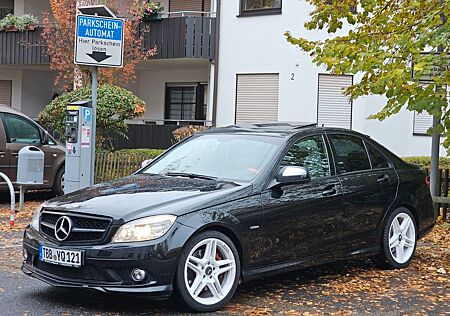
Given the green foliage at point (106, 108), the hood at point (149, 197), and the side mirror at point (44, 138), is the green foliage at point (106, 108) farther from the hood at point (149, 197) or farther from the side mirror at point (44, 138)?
the hood at point (149, 197)

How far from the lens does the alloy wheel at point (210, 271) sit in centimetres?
603

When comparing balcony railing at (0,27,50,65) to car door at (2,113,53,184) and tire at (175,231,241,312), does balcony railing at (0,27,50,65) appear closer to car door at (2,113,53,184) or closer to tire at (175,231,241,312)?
car door at (2,113,53,184)

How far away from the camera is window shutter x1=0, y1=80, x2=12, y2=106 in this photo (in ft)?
88.4

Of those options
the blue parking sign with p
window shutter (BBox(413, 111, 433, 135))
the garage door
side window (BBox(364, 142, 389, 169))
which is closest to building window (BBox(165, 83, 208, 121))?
the garage door

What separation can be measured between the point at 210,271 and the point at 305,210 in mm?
1355

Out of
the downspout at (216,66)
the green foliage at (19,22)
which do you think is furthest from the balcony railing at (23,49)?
the downspout at (216,66)

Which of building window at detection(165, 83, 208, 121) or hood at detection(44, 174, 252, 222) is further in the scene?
building window at detection(165, 83, 208, 121)

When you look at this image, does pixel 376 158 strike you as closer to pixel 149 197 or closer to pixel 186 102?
pixel 149 197

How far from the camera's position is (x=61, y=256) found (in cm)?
600

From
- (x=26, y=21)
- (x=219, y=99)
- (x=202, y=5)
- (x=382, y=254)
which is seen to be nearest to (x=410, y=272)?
(x=382, y=254)

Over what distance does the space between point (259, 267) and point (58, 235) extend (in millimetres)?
1832

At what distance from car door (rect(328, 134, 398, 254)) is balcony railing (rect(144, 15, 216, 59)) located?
40.3 ft

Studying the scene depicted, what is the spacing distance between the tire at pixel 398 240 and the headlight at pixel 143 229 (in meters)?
3.18

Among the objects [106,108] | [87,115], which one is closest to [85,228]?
[87,115]
